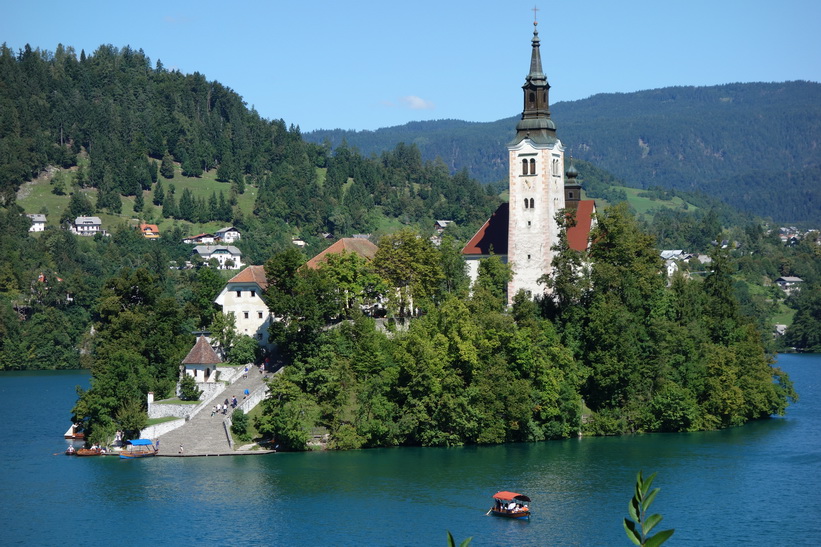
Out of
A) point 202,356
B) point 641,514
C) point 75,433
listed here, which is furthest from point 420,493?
point 641,514

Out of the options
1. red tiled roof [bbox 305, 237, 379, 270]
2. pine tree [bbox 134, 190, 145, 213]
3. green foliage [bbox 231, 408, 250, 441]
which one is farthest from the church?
pine tree [bbox 134, 190, 145, 213]

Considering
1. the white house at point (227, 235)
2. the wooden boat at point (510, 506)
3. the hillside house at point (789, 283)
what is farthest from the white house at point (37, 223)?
the wooden boat at point (510, 506)

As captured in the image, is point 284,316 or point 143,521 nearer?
point 143,521

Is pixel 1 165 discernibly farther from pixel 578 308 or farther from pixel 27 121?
pixel 578 308

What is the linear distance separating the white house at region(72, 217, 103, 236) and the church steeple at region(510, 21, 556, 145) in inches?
4454

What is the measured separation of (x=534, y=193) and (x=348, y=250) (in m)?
13.7

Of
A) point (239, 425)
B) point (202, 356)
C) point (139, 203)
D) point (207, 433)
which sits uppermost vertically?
point (139, 203)

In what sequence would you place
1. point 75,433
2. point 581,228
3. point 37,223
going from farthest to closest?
point 37,223 → point 581,228 → point 75,433

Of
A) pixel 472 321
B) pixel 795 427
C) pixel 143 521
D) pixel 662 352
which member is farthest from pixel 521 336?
pixel 143 521

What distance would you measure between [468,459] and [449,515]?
1238 centimetres

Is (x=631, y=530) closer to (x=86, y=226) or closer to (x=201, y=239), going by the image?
(x=201, y=239)

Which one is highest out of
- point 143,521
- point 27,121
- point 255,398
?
point 27,121

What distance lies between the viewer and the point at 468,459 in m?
65.9

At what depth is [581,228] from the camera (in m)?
83.9
